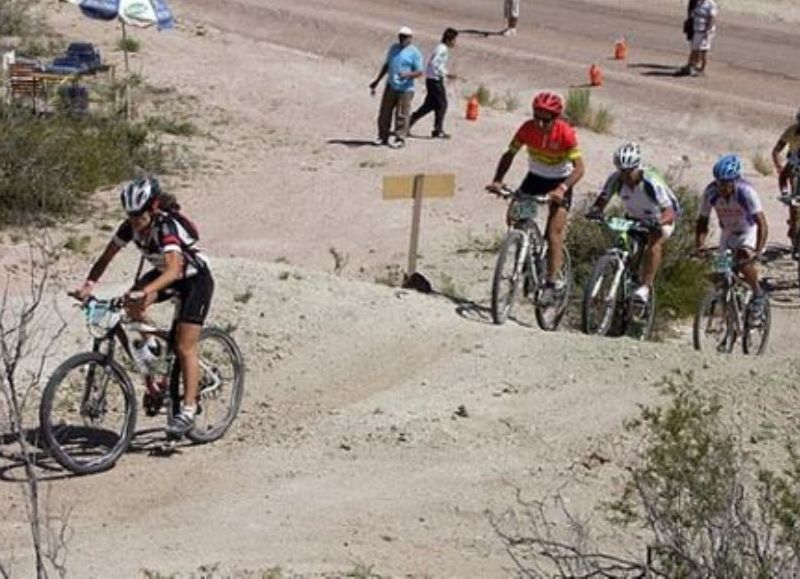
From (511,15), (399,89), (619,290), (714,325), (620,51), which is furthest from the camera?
(511,15)

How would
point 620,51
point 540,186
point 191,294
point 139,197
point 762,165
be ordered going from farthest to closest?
point 620,51, point 762,165, point 540,186, point 191,294, point 139,197

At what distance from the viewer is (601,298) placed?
1315 centimetres

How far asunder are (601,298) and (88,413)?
4592mm

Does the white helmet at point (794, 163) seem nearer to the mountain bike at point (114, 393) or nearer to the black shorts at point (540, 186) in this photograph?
the black shorts at point (540, 186)

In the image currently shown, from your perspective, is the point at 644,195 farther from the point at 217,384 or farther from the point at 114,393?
the point at 114,393

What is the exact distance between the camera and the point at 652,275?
13.2 meters

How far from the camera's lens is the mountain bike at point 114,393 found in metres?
9.59

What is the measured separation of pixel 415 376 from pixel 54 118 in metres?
9.57

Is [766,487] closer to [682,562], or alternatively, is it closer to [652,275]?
[682,562]

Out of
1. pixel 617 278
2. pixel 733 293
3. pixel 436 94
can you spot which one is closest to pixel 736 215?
pixel 733 293

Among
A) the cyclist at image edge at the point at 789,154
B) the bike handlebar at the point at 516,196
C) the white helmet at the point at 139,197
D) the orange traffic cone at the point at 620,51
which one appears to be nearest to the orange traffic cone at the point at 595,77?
the orange traffic cone at the point at 620,51

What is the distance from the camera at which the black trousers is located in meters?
22.1

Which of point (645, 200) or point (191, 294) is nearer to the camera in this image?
point (191, 294)

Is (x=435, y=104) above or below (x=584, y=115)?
above
